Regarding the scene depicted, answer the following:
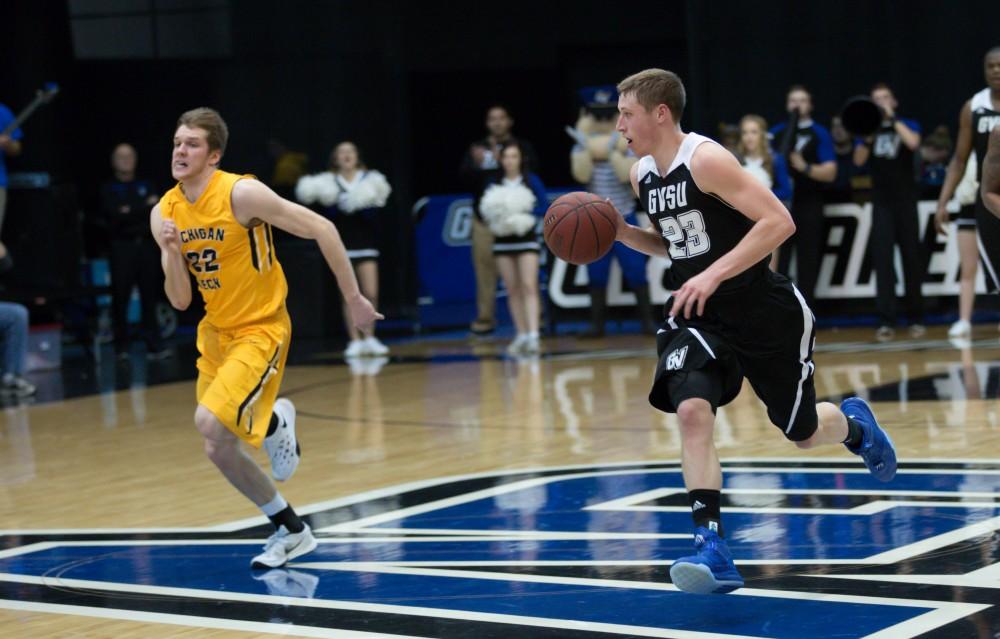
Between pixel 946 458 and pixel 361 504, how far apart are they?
8.95 ft

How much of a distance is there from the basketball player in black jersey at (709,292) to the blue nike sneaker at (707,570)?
0.06 metres

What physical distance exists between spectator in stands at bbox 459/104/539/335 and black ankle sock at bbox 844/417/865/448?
8571 mm

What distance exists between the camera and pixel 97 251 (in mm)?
19109

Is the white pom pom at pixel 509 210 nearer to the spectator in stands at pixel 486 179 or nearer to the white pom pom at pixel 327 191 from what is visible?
the spectator in stands at pixel 486 179

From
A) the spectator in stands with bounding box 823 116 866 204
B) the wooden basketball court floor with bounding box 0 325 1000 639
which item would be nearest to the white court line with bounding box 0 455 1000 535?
the wooden basketball court floor with bounding box 0 325 1000 639

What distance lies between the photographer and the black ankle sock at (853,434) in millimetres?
5852

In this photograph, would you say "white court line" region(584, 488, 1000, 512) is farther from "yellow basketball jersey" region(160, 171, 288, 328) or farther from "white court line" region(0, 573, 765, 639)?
"white court line" region(0, 573, 765, 639)

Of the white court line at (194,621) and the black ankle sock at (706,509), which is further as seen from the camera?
the black ankle sock at (706,509)

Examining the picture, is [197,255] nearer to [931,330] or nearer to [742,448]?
[742,448]

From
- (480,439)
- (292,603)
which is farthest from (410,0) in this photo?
(292,603)

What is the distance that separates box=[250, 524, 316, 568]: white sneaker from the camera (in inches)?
228

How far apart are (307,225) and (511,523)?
1524mm

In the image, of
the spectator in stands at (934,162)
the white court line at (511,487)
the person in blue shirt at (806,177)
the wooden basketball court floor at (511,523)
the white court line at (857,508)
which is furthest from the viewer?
the spectator in stands at (934,162)

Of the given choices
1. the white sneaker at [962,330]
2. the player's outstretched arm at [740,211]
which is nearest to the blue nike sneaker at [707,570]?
the player's outstretched arm at [740,211]
